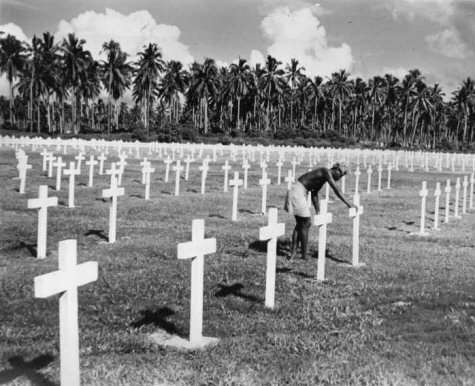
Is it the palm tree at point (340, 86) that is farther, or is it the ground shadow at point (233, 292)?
the palm tree at point (340, 86)

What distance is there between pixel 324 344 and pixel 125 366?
1970 millimetres

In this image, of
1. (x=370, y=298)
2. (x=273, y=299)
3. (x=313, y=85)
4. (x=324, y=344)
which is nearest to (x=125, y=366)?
(x=324, y=344)

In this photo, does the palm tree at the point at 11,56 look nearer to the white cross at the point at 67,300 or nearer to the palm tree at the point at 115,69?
the palm tree at the point at 115,69

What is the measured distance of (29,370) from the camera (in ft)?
16.7

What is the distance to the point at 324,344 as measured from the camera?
19.1 feet

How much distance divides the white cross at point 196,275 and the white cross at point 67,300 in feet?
4.43

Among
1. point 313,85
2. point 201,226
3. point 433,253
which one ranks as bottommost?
point 433,253

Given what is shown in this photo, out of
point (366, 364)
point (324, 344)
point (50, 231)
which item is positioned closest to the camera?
point (366, 364)

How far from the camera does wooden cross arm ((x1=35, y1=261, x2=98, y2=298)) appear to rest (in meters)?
4.26

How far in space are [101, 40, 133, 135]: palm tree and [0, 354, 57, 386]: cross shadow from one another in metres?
75.9

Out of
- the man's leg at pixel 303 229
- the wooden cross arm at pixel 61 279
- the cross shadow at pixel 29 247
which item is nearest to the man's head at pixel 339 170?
the man's leg at pixel 303 229

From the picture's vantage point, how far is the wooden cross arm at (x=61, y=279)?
14.0 ft

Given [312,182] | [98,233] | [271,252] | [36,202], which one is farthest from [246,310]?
[98,233]

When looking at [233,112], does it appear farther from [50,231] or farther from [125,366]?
[125,366]
